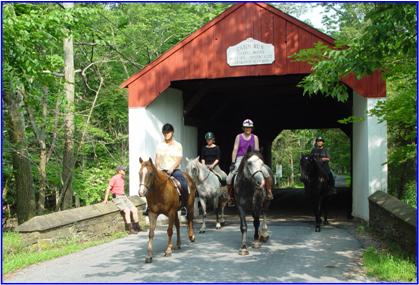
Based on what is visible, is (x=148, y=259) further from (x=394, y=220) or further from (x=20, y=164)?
(x=20, y=164)

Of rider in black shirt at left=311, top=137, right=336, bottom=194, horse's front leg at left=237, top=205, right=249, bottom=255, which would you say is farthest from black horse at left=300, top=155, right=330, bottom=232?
horse's front leg at left=237, top=205, right=249, bottom=255

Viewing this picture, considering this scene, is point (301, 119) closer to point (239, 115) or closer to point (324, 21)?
point (239, 115)

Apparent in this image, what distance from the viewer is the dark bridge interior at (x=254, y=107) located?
1575 centimetres

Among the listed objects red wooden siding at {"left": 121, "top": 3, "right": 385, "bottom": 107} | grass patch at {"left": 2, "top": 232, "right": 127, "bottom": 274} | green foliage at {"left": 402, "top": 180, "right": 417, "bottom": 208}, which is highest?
red wooden siding at {"left": 121, "top": 3, "right": 385, "bottom": 107}

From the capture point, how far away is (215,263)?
27.1 feet

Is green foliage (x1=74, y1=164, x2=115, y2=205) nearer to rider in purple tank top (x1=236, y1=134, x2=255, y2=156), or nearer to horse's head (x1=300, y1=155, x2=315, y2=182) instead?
horse's head (x1=300, y1=155, x2=315, y2=182)

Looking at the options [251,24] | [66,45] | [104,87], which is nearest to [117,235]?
[251,24]

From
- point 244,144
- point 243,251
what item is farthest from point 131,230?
point 243,251

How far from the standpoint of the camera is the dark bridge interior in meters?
15.8

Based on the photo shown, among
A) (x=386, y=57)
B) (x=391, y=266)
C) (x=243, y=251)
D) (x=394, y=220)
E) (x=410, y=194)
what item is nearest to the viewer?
(x=391, y=266)

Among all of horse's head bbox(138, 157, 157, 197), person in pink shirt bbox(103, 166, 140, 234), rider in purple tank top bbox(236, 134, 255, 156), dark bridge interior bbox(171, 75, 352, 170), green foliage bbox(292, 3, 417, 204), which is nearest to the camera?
green foliage bbox(292, 3, 417, 204)

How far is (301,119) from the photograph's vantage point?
26.1 m

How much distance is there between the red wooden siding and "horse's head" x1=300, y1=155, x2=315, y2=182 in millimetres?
2133

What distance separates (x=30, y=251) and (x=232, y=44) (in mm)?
7305
